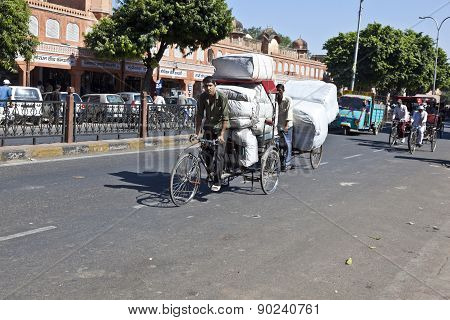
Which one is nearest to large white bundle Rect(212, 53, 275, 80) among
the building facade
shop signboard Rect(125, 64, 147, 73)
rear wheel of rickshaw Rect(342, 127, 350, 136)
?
rear wheel of rickshaw Rect(342, 127, 350, 136)

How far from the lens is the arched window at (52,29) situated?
3125cm

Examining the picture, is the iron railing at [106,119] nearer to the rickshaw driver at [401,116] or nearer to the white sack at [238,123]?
the white sack at [238,123]

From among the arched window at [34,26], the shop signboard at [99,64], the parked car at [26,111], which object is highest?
the arched window at [34,26]

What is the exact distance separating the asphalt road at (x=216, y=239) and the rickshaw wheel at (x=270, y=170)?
0.21m

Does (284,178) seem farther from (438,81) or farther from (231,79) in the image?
(438,81)

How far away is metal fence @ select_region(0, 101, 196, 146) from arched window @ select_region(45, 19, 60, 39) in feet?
54.7

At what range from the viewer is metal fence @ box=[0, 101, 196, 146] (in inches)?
480

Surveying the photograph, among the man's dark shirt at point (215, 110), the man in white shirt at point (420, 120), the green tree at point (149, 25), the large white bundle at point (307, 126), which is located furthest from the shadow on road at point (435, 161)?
the green tree at point (149, 25)

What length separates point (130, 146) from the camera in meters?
15.2

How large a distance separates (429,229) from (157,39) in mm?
27487

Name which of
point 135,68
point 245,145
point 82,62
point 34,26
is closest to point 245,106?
point 245,145

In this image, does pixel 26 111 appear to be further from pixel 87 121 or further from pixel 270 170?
pixel 270 170

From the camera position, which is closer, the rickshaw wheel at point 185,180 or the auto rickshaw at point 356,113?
the rickshaw wheel at point 185,180
